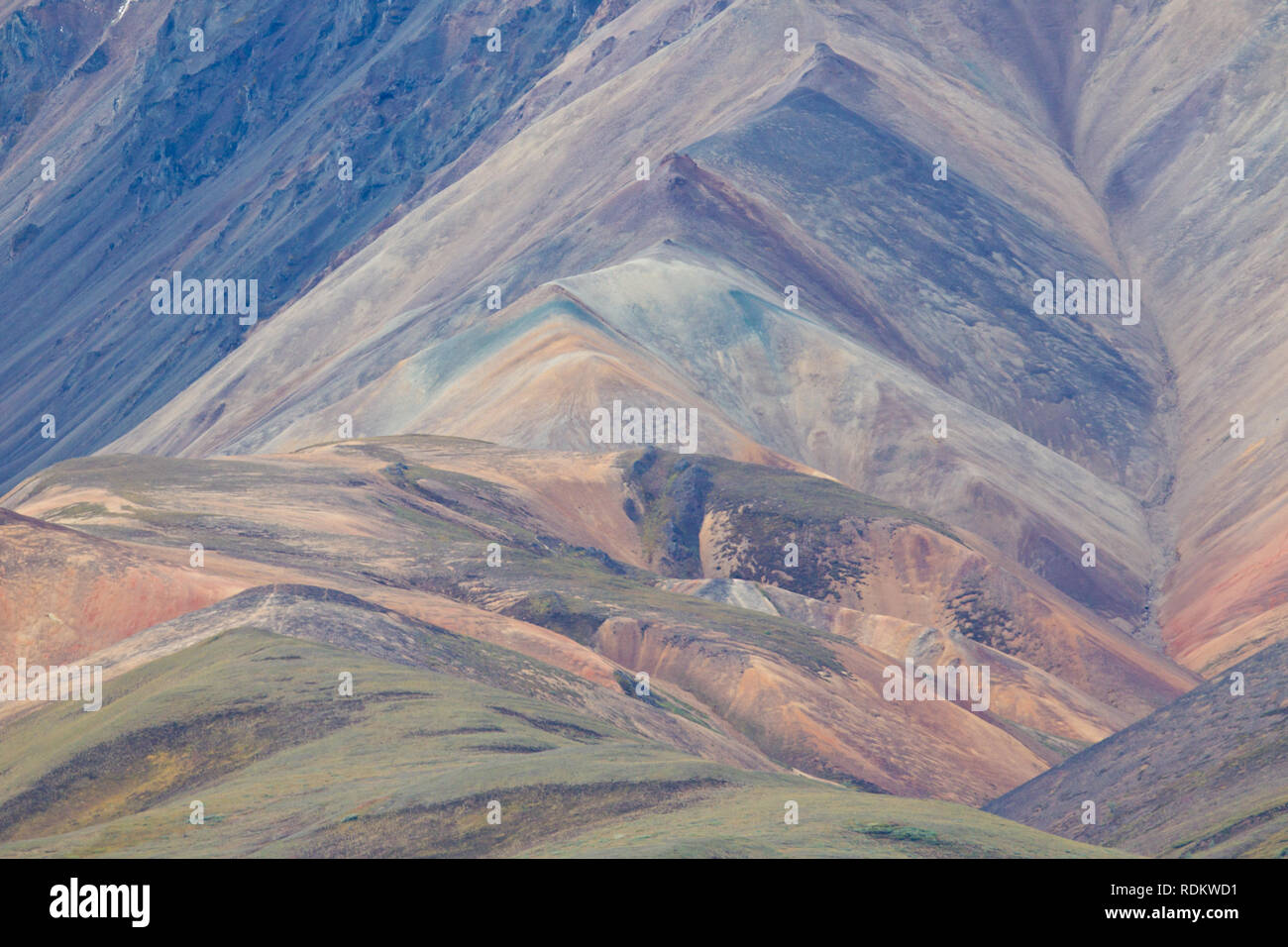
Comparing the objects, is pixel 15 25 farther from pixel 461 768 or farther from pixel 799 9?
pixel 461 768

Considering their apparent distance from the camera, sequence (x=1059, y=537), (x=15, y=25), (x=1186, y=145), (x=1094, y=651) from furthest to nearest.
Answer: (x=15, y=25)
(x=1186, y=145)
(x=1059, y=537)
(x=1094, y=651)

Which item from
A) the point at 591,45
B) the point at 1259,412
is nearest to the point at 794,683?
the point at 1259,412

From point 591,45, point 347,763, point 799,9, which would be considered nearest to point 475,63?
point 591,45

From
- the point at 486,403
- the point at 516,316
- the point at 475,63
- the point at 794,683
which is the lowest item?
the point at 794,683

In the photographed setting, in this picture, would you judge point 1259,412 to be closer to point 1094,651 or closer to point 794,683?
point 1094,651

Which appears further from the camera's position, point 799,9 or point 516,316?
point 799,9

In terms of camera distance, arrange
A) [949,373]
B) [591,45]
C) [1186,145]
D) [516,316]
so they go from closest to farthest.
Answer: [516,316]
[949,373]
[1186,145]
[591,45]
